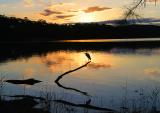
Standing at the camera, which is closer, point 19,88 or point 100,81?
point 19,88

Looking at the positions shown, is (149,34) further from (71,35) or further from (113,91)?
(113,91)

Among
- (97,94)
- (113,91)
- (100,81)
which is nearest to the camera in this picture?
(97,94)

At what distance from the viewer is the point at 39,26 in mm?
148500

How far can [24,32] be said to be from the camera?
135m

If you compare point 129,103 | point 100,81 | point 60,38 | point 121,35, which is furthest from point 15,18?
point 129,103

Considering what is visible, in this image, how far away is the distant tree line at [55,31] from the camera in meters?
132

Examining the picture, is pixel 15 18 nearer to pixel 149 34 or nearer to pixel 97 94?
pixel 149 34

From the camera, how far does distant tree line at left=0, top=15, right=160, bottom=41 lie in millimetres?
131750

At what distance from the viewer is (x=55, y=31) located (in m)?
151

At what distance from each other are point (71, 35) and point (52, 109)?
14311cm

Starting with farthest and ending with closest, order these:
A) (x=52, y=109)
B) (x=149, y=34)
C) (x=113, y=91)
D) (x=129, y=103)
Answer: (x=149, y=34) < (x=113, y=91) < (x=129, y=103) < (x=52, y=109)

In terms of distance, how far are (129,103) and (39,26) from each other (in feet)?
431

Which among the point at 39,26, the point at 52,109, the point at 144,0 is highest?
the point at 39,26

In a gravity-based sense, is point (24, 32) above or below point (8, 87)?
above
